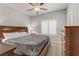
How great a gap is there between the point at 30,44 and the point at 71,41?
61 cm

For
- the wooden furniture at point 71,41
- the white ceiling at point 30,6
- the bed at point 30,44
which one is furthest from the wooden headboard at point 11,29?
the wooden furniture at point 71,41

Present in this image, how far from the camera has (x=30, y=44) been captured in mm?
1655

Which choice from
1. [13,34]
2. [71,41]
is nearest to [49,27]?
[71,41]

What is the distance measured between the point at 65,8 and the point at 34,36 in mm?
609

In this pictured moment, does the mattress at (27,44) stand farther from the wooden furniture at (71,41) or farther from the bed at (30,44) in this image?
the wooden furniture at (71,41)

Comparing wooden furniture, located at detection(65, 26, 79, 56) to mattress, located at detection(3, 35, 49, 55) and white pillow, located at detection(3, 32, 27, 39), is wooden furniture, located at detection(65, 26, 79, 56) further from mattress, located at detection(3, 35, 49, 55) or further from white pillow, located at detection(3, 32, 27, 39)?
white pillow, located at detection(3, 32, 27, 39)

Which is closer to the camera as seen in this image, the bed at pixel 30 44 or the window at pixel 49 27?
the bed at pixel 30 44

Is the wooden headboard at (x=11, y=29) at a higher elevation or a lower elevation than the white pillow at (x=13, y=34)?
higher

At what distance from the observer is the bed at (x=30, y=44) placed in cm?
166

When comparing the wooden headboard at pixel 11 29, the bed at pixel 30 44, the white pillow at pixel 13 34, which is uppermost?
the wooden headboard at pixel 11 29

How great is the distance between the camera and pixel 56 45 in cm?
175

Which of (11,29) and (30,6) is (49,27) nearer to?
(30,6)

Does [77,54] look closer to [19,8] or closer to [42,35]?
[42,35]

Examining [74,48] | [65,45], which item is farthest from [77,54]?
[65,45]
